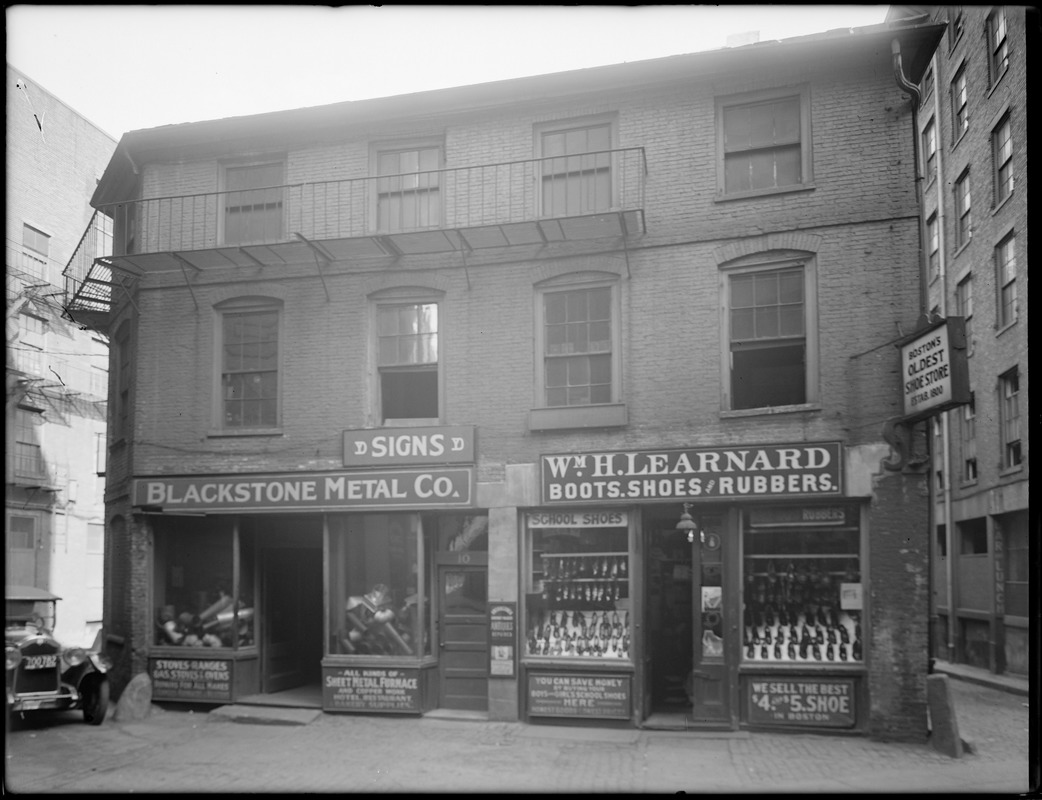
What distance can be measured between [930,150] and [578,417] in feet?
49.7

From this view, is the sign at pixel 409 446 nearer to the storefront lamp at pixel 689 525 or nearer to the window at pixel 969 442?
the storefront lamp at pixel 689 525

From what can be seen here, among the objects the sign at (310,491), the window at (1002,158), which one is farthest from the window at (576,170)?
the window at (1002,158)

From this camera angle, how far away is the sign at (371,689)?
568 inches

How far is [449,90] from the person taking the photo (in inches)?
591

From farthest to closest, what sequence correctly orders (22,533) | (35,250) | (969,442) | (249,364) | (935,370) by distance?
(969,442), (35,250), (249,364), (22,533), (935,370)

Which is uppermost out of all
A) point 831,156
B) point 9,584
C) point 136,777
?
point 831,156

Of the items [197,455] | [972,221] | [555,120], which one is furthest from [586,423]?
[972,221]

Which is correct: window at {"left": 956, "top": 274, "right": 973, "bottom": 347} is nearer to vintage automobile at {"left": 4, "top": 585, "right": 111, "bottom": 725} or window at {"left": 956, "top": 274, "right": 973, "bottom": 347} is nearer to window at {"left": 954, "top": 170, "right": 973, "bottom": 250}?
window at {"left": 954, "top": 170, "right": 973, "bottom": 250}

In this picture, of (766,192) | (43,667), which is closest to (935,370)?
(766,192)

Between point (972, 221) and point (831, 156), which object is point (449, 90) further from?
point (972, 221)

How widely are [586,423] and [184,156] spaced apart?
839 centimetres

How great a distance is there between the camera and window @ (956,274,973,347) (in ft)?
71.5

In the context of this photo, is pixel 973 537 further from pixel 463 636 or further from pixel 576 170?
pixel 576 170

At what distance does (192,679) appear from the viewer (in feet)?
50.7
